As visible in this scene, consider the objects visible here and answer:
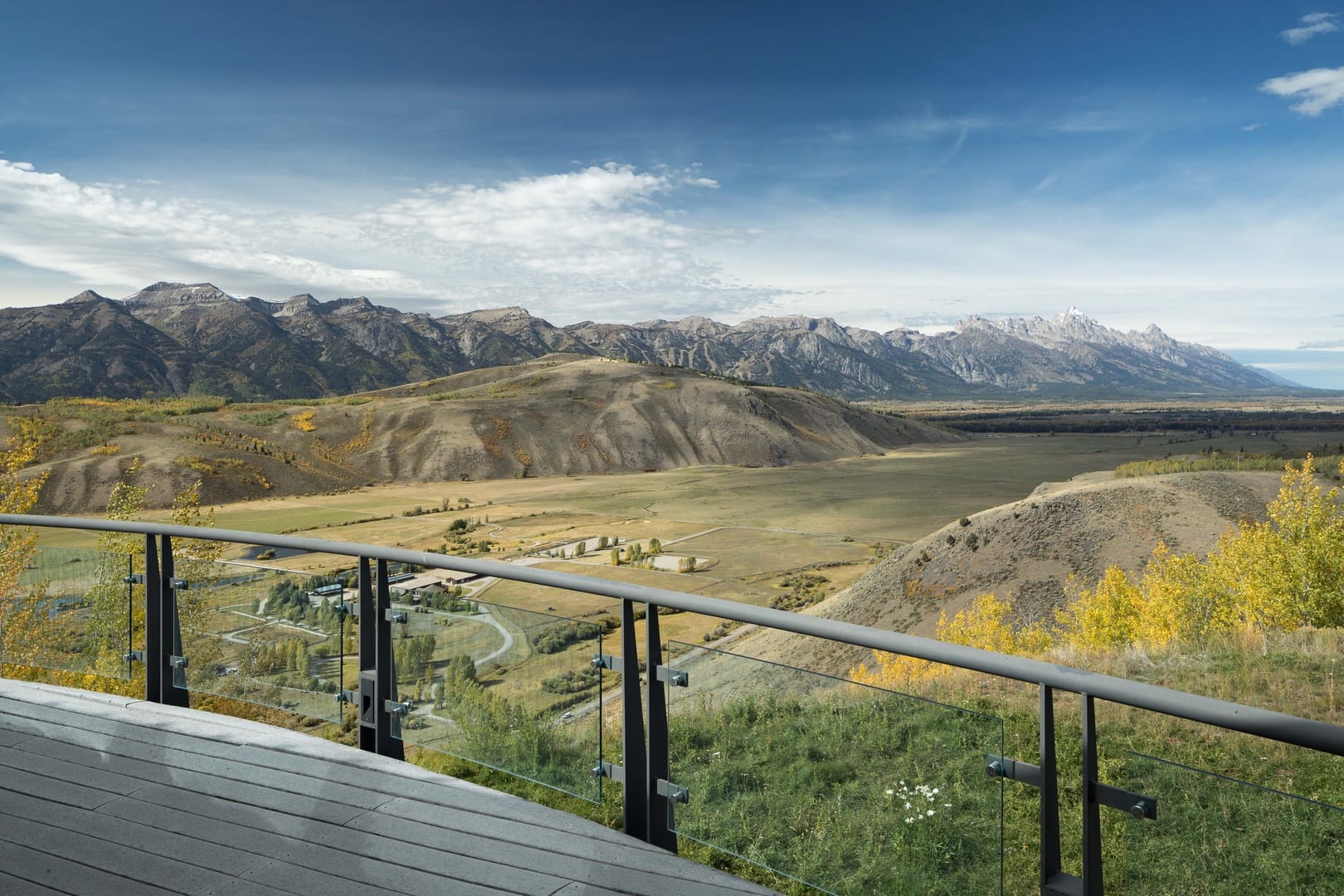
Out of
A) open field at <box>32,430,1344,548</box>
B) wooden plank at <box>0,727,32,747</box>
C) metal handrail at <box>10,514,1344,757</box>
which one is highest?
metal handrail at <box>10,514,1344,757</box>

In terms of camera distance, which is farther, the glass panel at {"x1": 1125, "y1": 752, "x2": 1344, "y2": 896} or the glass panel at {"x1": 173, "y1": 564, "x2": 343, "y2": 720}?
the glass panel at {"x1": 173, "y1": 564, "x2": 343, "y2": 720}

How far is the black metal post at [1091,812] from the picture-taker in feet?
6.27

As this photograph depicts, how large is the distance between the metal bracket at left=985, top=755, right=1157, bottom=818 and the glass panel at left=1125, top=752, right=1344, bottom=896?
17mm

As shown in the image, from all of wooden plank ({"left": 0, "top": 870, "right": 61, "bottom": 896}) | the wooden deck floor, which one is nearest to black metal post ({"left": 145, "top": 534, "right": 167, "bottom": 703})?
the wooden deck floor

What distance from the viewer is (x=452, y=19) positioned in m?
17.8

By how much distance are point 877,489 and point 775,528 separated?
819 inches

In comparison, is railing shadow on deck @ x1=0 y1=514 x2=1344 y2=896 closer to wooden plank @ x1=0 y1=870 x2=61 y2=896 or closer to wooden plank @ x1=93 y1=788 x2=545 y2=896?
wooden plank @ x1=93 y1=788 x2=545 y2=896

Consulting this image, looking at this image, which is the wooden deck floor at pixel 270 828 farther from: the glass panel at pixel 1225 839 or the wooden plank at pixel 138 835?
the glass panel at pixel 1225 839

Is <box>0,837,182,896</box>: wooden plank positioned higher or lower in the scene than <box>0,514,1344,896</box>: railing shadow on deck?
lower

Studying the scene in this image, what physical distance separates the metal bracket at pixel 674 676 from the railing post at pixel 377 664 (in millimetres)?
1430

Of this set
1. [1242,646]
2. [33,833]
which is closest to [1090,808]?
[33,833]

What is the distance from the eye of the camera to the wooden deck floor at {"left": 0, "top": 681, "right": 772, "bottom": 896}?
2477mm

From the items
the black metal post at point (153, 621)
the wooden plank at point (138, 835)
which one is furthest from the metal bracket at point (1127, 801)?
the black metal post at point (153, 621)

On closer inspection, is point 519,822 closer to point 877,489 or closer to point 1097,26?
point 1097,26
